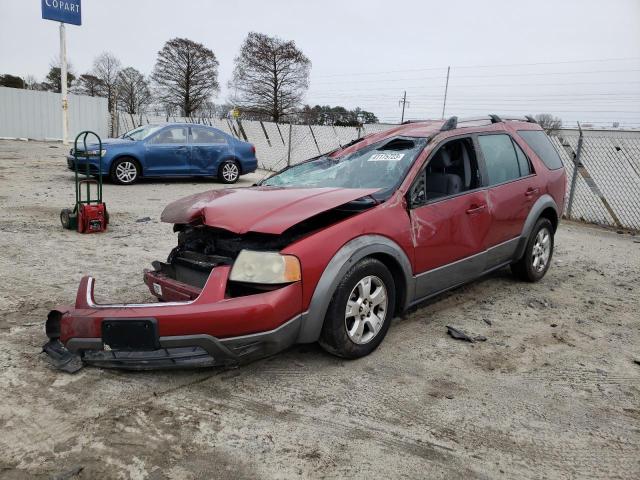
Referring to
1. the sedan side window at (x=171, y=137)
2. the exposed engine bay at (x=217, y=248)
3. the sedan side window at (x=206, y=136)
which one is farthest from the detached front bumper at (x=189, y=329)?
the sedan side window at (x=206, y=136)

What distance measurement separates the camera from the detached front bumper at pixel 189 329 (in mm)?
2922

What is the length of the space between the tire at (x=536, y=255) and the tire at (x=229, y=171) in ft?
29.3

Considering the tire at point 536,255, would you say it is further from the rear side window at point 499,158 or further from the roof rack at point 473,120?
the roof rack at point 473,120

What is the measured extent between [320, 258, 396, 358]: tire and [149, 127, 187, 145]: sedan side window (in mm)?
9702

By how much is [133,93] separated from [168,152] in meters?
44.1

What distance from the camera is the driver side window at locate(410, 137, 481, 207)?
403 cm

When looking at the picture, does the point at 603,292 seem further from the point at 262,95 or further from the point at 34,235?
the point at 262,95

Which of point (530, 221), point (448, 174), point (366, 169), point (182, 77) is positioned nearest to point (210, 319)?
point (366, 169)

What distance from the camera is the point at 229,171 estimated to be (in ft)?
43.1

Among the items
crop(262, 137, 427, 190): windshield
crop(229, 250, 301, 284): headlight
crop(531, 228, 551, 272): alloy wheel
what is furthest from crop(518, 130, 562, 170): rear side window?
crop(229, 250, 301, 284): headlight

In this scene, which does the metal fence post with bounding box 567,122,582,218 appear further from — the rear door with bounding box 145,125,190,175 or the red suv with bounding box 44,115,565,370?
the rear door with bounding box 145,125,190,175

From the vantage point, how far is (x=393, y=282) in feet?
12.2

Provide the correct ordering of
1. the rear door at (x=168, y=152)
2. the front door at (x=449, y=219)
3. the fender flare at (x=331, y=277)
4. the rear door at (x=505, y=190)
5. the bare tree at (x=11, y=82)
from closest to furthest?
the fender flare at (x=331, y=277) < the front door at (x=449, y=219) < the rear door at (x=505, y=190) < the rear door at (x=168, y=152) < the bare tree at (x=11, y=82)

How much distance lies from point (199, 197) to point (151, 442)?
1.94 metres
